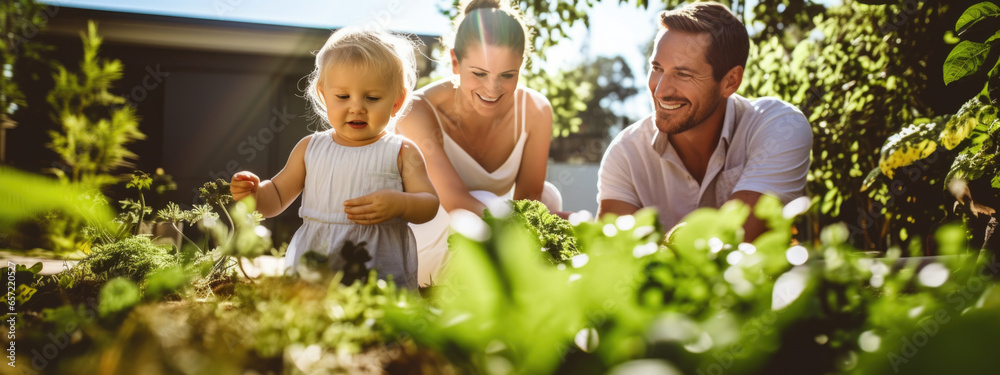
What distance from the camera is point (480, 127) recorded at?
9.81ft

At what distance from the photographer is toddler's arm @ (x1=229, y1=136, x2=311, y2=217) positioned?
157cm

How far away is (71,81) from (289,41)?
134 inches

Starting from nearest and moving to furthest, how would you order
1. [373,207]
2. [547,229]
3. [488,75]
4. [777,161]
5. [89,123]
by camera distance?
[547,229], [373,207], [777,161], [488,75], [89,123]

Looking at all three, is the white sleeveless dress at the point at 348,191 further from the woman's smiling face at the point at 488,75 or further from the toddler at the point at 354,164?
the woman's smiling face at the point at 488,75

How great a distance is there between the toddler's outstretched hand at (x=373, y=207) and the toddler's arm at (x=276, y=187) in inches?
12.7

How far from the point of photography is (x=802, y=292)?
0.42 meters

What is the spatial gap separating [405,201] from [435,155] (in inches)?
Answer: 43.2

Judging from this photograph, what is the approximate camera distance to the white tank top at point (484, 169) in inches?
113

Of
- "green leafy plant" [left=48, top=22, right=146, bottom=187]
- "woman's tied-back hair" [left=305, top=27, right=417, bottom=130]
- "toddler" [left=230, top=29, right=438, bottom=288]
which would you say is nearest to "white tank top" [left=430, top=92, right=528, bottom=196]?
"woman's tied-back hair" [left=305, top=27, right=417, bottom=130]

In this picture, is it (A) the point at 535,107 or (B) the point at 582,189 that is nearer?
(A) the point at 535,107

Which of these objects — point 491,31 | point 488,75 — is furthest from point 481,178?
point 491,31

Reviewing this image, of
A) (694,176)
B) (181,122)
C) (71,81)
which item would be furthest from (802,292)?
(181,122)

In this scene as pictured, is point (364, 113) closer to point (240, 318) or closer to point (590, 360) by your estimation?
point (240, 318)

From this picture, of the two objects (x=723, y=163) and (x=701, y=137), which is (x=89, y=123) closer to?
(x=701, y=137)
